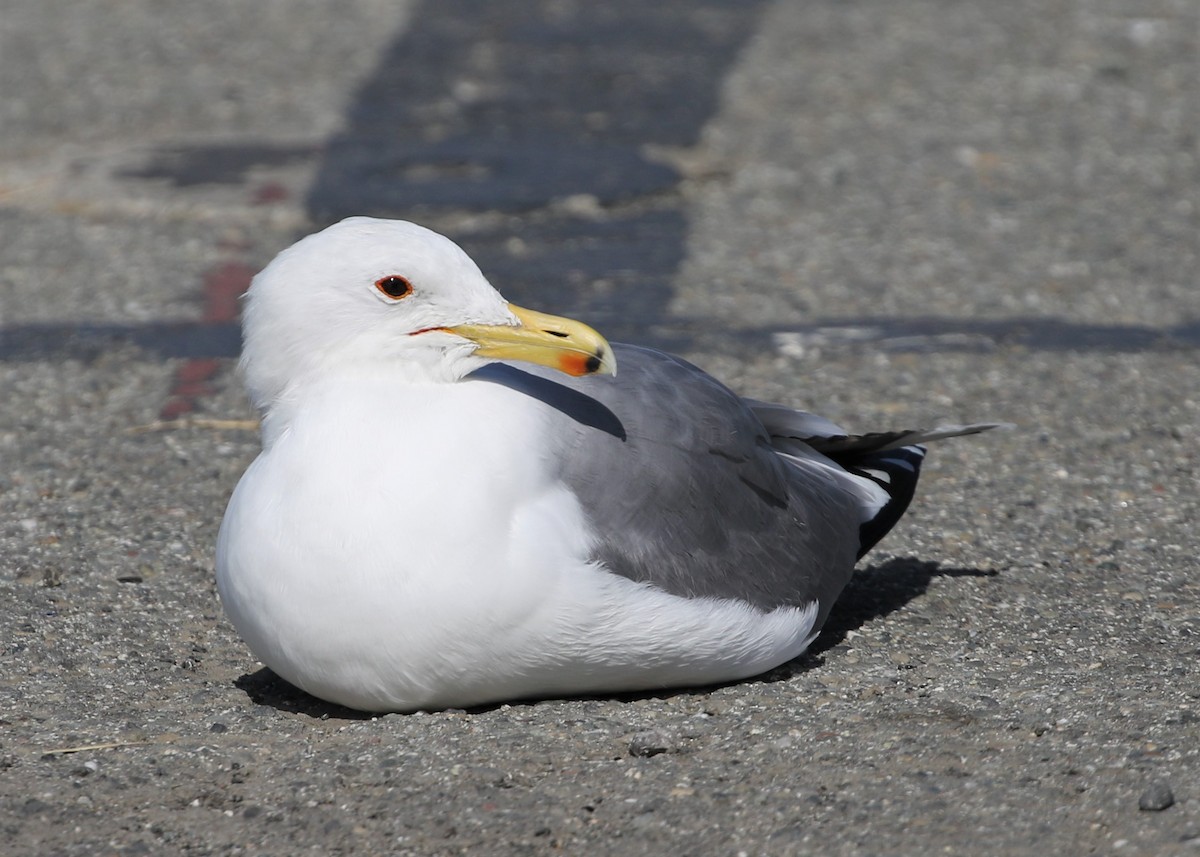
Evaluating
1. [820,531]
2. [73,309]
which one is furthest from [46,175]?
[820,531]

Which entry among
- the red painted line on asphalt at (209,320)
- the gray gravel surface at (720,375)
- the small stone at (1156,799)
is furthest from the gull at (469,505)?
the red painted line on asphalt at (209,320)

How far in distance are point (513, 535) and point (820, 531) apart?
106cm

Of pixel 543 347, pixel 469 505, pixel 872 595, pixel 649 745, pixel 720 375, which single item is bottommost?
pixel 720 375

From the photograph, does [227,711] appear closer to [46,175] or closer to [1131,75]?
[46,175]

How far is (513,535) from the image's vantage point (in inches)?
152

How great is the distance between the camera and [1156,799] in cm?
345

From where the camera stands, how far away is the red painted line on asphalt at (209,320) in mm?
6641

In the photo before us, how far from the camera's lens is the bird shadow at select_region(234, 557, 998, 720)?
14.1 ft

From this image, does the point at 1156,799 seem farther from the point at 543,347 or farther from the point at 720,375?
the point at 720,375

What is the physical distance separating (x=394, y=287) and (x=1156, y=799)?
2.00 m

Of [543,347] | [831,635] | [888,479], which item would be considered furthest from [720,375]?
[543,347]

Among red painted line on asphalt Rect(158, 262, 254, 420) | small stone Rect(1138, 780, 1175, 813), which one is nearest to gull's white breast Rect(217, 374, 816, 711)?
small stone Rect(1138, 780, 1175, 813)

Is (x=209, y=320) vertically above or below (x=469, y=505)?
below

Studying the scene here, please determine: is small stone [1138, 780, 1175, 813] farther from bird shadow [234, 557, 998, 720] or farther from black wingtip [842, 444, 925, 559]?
black wingtip [842, 444, 925, 559]
